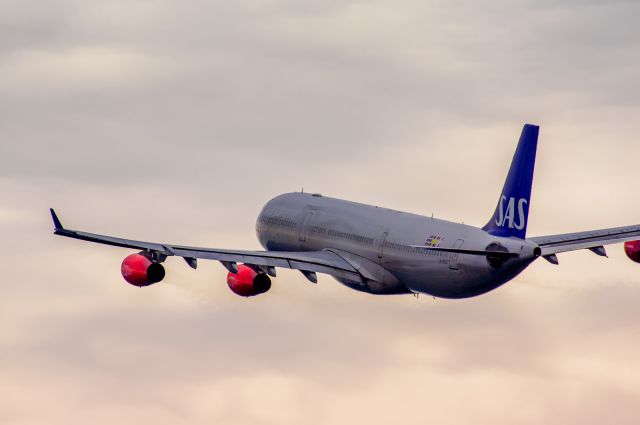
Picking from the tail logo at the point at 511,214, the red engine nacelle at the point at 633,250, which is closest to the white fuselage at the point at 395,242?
the tail logo at the point at 511,214

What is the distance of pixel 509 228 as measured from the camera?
336 feet

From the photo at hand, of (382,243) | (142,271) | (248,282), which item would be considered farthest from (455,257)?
(142,271)

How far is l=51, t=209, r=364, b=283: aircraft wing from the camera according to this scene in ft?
336

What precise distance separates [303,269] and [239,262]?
4574 millimetres

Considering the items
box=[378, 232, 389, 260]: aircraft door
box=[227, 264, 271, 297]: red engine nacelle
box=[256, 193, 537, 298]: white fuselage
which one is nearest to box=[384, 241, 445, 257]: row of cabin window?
box=[256, 193, 537, 298]: white fuselage

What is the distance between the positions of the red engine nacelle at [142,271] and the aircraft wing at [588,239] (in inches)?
822

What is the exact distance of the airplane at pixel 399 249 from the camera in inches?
4008

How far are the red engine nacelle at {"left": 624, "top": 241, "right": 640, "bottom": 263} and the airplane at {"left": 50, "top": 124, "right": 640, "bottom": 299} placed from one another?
57 mm

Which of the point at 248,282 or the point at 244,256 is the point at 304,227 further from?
the point at 244,256

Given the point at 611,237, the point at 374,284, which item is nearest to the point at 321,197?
the point at 374,284

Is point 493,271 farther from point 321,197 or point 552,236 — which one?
point 321,197

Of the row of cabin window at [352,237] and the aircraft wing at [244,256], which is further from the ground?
the row of cabin window at [352,237]

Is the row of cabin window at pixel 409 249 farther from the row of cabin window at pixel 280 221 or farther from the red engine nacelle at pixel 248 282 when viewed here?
the row of cabin window at pixel 280 221

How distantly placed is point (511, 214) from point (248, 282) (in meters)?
14.9
